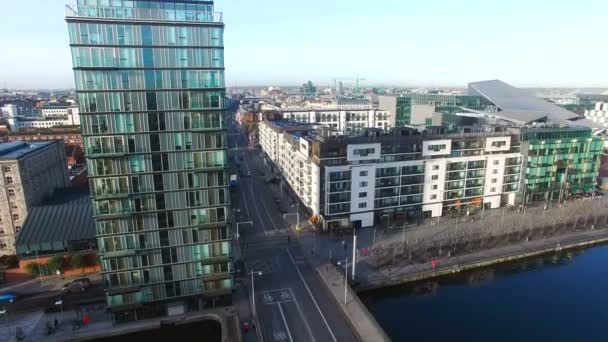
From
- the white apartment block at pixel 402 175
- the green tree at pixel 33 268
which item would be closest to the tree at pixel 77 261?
the green tree at pixel 33 268

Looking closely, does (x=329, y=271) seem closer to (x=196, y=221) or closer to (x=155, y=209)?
(x=196, y=221)

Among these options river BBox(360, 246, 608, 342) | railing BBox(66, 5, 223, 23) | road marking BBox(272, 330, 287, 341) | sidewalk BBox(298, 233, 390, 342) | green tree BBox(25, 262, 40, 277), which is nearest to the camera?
railing BBox(66, 5, 223, 23)

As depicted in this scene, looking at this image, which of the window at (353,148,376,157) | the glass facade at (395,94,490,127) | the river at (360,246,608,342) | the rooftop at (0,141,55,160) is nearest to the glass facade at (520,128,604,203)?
the river at (360,246,608,342)

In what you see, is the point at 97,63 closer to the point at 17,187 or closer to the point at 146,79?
the point at 146,79

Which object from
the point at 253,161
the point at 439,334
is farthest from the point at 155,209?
the point at 253,161

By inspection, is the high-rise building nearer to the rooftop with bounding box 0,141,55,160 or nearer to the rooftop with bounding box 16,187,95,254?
the rooftop with bounding box 16,187,95,254
